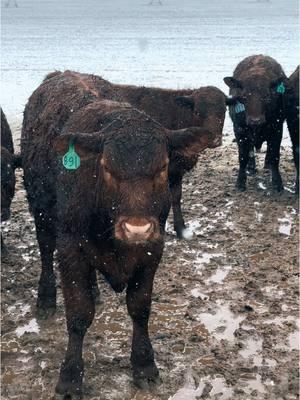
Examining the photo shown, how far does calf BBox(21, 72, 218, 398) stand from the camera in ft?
12.2

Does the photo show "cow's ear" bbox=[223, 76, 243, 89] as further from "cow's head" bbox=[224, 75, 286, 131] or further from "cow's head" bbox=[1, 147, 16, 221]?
"cow's head" bbox=[1, 147, 16, 221]

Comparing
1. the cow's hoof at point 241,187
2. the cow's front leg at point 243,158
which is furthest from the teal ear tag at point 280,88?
the cow's hoof at point 241,187

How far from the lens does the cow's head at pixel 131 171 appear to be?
3.64 m

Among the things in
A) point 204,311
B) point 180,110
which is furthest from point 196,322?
point 180,110

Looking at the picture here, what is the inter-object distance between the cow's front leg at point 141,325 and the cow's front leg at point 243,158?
5.05 meters

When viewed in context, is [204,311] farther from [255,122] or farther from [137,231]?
[255,122]

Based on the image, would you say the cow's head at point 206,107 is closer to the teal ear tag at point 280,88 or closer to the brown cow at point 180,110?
the brown cow at point 180,110

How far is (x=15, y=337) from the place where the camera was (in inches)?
202

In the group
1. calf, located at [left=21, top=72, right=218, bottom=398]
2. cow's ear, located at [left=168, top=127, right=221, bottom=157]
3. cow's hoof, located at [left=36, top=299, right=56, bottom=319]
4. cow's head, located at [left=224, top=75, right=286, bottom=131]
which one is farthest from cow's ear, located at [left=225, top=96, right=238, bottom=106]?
cow's ear, located at [left=168, top=127, right=221, bottom=157]

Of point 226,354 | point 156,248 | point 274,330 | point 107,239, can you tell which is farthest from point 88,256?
point 274,330

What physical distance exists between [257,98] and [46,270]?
4823mm

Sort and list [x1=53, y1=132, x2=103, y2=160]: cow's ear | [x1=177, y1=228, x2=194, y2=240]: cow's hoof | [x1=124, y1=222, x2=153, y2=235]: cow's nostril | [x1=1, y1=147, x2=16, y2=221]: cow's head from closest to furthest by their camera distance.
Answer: [x1=124, y1=222, x2=153, y2=235]: cow's nostril < [x1=53, y1=132, x2=103, y2=160]: cow's ear < [x1=1, y1=147, x2=16, y2=221]: cow's head < [x1=177, y1=228, x2=194, y2=240]: cow's hoof

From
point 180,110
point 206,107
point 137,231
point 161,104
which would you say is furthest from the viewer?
point 161,104

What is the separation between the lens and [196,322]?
5.36 m
